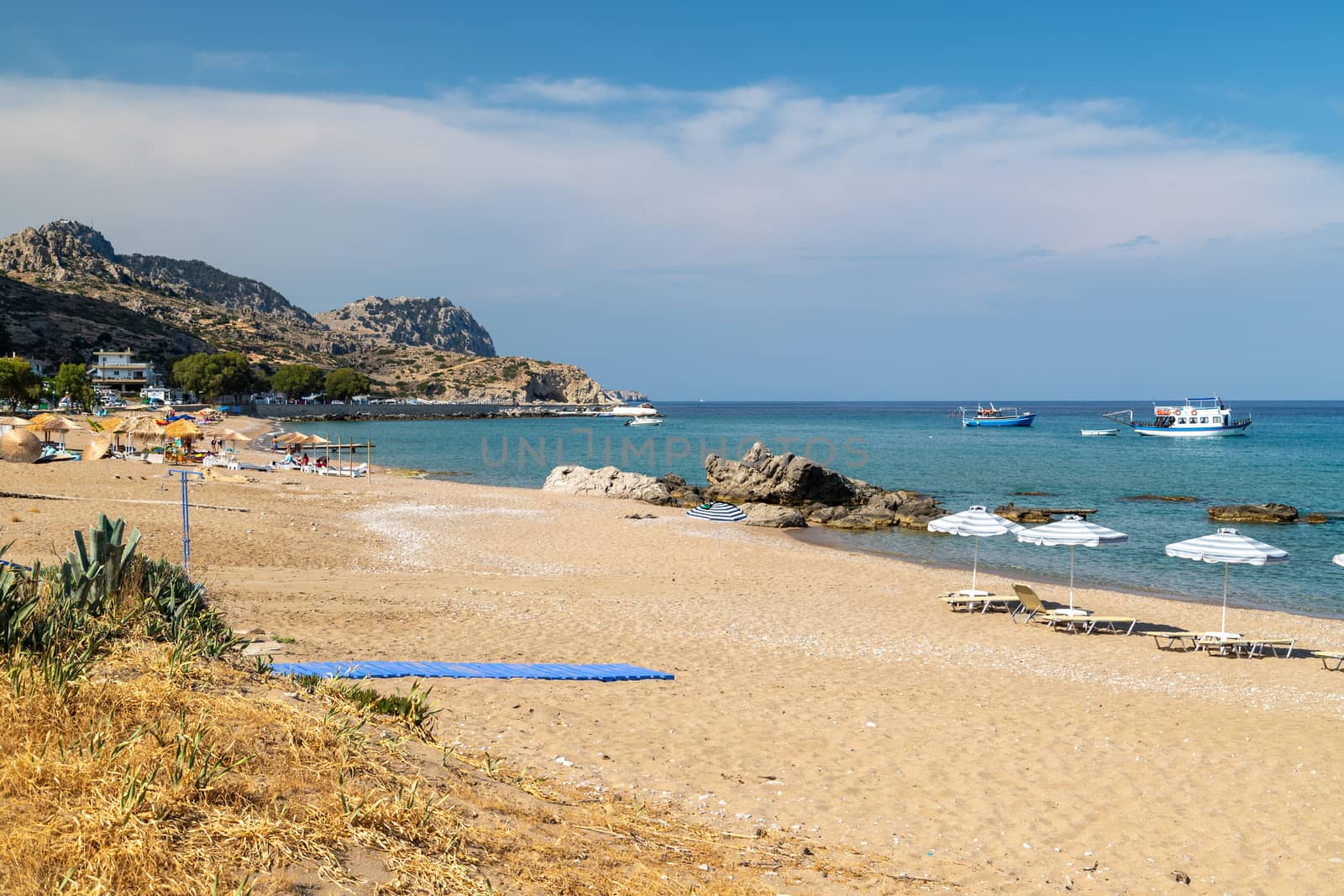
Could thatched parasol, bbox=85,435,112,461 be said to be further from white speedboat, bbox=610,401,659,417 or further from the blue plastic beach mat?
white speedboat, bbox=610,401,659,417

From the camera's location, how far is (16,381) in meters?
65.8

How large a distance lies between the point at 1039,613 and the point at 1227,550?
3.68m

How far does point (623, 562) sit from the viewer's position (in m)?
20.2

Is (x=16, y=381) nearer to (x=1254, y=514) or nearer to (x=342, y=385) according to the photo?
(x=342, y=385)

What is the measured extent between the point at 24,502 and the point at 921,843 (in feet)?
73.1

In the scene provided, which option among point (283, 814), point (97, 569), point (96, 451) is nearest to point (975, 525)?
point (97, 569)

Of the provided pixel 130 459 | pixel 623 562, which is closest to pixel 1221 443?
pixel 623 562

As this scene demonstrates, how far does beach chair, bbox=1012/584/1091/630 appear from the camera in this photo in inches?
607

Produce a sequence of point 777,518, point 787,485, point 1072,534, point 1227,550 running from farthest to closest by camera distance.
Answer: point 787,485 < point 777,518 < point 1072,534 < point 1227,550

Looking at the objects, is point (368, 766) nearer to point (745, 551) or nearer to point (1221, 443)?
point (745, 551)

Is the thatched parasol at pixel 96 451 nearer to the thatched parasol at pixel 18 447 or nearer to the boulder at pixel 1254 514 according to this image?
the thatched parasol at pixel 18 447

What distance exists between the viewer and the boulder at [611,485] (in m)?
37.8

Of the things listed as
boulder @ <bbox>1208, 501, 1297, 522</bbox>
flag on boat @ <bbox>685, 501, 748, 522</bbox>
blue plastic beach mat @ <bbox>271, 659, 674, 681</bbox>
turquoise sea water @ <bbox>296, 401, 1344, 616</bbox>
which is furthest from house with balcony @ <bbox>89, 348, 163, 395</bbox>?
blue plastic beach mat @ <bbox>271, 659, 674, 681</bbox>

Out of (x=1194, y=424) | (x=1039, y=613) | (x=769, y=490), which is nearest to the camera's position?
(x=1039, y=613)
